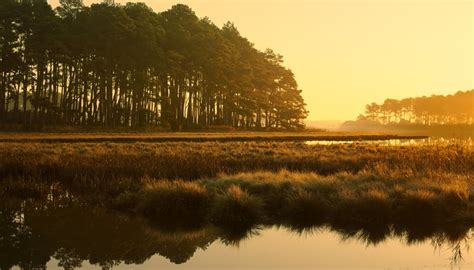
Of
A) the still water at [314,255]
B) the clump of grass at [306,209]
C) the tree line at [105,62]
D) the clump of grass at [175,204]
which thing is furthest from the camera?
the tree line at [105,62]

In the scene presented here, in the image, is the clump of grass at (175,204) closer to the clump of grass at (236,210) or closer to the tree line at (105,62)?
the clump of grass at (236,210)

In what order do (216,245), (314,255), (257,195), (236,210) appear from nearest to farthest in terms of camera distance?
(314,255) < (216,245) < (236,210) < (257,195)

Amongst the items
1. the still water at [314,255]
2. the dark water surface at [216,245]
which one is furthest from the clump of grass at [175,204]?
the still water at [314,255]

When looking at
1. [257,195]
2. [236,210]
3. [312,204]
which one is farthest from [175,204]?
[312,204]

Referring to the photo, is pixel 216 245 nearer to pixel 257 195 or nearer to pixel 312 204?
pixel 312 204

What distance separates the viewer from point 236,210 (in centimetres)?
1212

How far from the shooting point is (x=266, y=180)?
14750 millimetres

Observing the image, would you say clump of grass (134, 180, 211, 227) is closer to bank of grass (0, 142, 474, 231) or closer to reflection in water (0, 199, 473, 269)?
bank of grass (0, 142, 474, 231)

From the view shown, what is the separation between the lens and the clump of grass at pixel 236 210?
1188 centimetres

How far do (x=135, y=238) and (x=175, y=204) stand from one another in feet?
8.56

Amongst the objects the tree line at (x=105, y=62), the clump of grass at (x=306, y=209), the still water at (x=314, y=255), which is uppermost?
the tree line at (x=105, y=62)

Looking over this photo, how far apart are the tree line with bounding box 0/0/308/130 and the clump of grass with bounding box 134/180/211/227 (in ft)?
142

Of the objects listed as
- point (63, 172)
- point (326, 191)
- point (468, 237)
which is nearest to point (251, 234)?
point (326, 191)

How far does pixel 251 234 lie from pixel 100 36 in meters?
56.9
